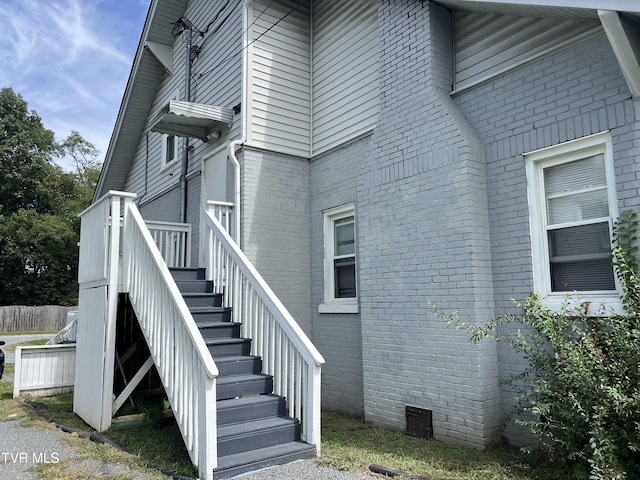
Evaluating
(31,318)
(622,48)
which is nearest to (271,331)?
(622,48)

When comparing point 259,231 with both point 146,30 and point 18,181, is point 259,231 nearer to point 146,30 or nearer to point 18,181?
point 146,30

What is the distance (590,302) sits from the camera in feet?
14.6

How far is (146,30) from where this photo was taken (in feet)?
35.7

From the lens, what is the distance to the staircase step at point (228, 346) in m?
5.50

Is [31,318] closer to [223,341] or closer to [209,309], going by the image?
[209,309]

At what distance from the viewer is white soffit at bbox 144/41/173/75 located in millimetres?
10930

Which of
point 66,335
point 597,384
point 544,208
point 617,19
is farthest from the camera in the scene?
point 66,335

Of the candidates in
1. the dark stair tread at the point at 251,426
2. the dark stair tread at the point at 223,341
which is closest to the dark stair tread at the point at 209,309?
the dark stair tread at the point at 223,341

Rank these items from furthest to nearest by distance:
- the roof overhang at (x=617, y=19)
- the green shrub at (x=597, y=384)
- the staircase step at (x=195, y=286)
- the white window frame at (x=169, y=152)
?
the white window frame at (x=169, y=152) < the staircase step at (x=195, y=286) < the roof overhang at (x=617, y=19) < the green shrub at (x=597, y=384)

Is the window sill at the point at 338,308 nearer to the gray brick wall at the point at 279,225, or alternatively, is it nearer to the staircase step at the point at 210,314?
the gray brick wall at the point at 279,225

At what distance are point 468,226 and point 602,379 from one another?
2066 millimetres

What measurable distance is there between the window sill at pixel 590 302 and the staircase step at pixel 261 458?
2658mm

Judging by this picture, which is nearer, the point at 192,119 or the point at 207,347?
the point at 207,347

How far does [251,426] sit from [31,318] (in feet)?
90.8
